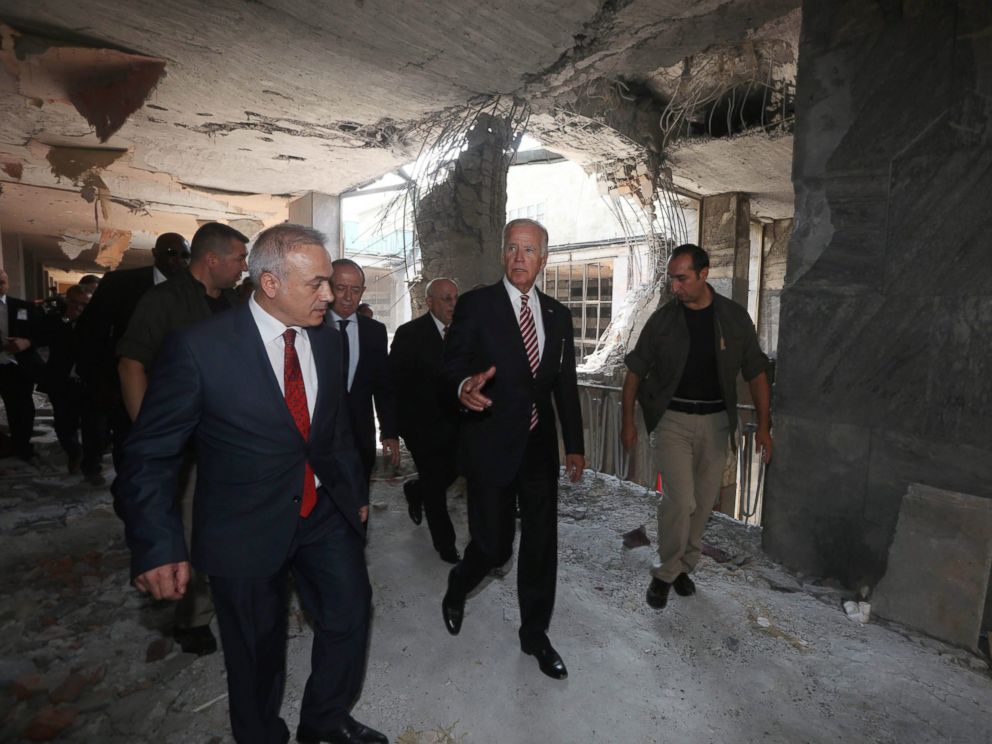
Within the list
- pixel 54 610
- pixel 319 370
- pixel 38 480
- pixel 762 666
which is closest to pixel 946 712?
pixel 762 666

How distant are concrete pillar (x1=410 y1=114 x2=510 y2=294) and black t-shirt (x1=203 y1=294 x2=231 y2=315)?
2573 mm

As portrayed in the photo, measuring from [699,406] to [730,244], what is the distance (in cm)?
585

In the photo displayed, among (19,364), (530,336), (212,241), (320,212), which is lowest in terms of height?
(19,364)

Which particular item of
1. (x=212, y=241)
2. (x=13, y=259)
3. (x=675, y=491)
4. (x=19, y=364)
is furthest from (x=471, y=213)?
(x=13, y=259)

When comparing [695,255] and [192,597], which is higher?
[695,255]

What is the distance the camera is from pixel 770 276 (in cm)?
1020

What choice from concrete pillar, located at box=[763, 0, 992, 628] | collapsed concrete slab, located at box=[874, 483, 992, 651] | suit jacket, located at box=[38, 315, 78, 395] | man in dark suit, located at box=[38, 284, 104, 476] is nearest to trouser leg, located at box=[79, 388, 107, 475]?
man in dark suit, located at box=[38, 284, 104, 476]

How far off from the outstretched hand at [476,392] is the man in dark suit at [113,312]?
2043mm

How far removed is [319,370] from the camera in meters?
1.93

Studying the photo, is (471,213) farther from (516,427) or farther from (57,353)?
(57,353)

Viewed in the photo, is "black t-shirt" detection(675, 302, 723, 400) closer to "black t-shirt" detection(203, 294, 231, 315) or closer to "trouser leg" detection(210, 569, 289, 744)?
"trouser leg" detection(210, 569, 289, 744)

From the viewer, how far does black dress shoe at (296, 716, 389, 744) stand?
1949 mm

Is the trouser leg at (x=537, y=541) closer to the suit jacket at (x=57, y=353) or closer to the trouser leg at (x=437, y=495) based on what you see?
the trouser leg at (x=437, y=495)

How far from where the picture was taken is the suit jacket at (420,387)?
3.74 metres
